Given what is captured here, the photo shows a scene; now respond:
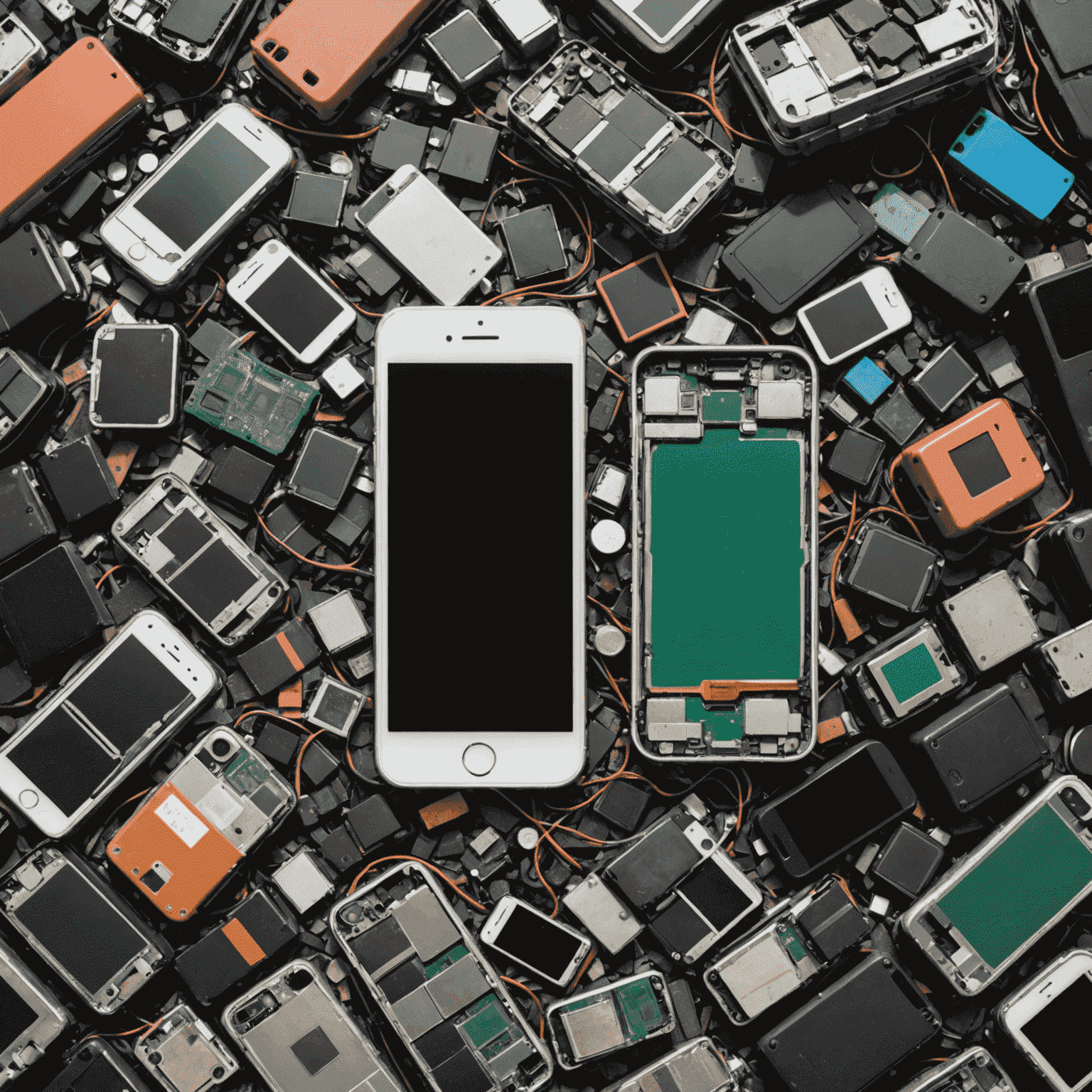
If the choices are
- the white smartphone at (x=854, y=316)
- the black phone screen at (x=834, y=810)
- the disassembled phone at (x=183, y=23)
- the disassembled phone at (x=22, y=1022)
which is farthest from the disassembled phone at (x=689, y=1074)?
the disassembled phone at (x=183, y=23)

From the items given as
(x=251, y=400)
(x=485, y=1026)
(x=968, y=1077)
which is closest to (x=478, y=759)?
(x=485, y=1026)

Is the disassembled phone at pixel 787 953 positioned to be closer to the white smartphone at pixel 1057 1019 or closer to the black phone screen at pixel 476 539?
the white smartphone at pixel 1057 1019

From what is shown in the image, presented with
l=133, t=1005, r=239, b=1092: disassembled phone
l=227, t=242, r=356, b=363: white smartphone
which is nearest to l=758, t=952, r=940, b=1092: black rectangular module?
l=133, t=1005, r=239, b=1092: disassembled phone

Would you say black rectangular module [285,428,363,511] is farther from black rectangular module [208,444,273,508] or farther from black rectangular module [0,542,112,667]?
black rectangular module [0,542,112,667]

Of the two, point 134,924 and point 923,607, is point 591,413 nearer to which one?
point 923,607

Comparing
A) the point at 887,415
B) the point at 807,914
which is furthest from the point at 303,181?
the point at 807,914

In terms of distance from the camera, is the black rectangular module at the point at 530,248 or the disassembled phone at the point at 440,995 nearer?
the disassembled phone at the point at 440,995

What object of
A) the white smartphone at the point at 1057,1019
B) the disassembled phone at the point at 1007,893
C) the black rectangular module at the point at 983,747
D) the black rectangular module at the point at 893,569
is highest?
the black rectangular module at the point at 893,569
